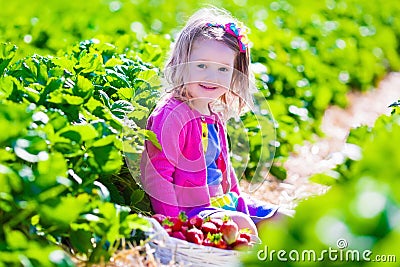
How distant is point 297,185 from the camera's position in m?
5.77

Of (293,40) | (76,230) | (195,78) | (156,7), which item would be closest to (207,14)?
(195,78)

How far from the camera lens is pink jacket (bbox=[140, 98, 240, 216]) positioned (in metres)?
3.90

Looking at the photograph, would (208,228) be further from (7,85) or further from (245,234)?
(7,85)

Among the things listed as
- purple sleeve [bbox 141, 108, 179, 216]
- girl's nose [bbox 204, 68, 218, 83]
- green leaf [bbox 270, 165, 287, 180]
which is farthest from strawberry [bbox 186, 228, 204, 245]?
green leaf [bbox 270, 165, 287, 180]

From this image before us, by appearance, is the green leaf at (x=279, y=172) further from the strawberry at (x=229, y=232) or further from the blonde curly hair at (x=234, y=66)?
the strawberry at (x=229, y=232)

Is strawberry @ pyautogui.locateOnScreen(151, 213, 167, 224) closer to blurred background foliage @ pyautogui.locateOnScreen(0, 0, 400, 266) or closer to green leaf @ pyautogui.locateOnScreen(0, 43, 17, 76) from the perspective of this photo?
blurred background foliage @ pyautogui.locateOnScreen(0, 0, 400, 266)

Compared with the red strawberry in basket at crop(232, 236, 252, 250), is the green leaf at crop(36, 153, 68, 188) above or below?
above

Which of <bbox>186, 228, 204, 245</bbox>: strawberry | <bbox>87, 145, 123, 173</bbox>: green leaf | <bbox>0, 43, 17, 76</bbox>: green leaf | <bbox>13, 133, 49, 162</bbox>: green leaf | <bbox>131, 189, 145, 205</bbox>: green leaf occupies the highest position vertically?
<bbox>13, 133, 49, 162</bbox>: green leaf

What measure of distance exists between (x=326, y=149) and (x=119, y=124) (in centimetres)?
338

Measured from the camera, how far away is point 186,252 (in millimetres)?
3328

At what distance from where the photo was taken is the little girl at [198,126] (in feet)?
12.8

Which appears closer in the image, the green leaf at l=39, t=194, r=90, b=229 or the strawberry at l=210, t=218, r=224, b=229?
the green leaf at l=39, t=194, r=90, b=229

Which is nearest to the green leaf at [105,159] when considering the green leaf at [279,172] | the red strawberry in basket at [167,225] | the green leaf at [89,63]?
the red strawberry in basket at [167,225]

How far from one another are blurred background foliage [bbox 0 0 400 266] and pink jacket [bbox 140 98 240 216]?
0.08 meters
